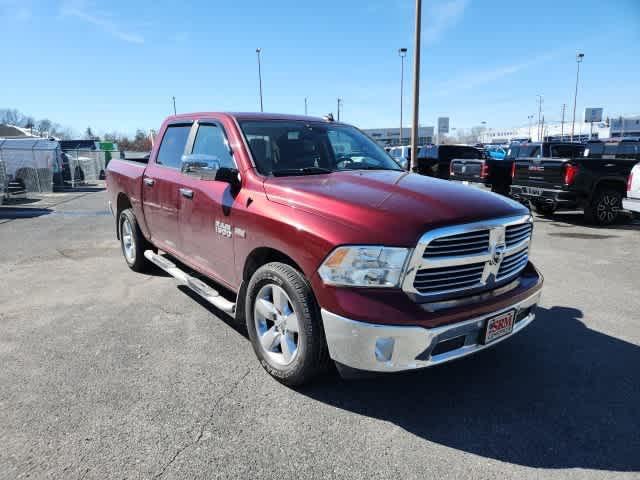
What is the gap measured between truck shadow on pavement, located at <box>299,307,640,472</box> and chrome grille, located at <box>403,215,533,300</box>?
0.66 metres

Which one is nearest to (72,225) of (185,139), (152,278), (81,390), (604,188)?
(152,278)

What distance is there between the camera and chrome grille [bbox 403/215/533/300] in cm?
258

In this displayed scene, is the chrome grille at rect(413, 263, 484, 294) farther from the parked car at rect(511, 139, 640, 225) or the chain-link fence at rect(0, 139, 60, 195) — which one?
the chain-link fence at rect(0, 139, 60, 195)

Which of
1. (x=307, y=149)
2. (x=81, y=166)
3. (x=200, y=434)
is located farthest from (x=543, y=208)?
(x=81, y=166)

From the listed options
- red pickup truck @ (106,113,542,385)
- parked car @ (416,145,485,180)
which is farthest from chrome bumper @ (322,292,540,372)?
parked car @ (416,145,485,180)

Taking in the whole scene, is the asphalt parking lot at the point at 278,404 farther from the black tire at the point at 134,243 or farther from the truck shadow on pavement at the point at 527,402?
the black tire at the point at 134,243

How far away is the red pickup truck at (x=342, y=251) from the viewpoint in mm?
2553

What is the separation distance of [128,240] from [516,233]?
16.6 ft

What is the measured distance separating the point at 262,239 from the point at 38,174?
19162 mm

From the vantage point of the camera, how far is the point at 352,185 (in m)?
3.25

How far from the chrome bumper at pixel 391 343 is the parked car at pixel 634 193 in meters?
7.22

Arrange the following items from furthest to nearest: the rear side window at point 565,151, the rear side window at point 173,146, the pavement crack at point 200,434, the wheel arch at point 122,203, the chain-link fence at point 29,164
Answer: the chain-link fence at point 29,164 < the rear side window at point 565,151 < the wheel arch at point 122,203 < the rear side window at point 173,146 < the pavement crack at point 200,434

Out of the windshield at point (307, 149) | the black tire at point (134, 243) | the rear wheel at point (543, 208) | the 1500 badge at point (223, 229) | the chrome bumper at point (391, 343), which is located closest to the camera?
the chrome bumper at point (391, 343)

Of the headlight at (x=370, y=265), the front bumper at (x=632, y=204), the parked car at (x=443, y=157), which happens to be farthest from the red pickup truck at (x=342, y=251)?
the parked car at (x=443, y=157)
